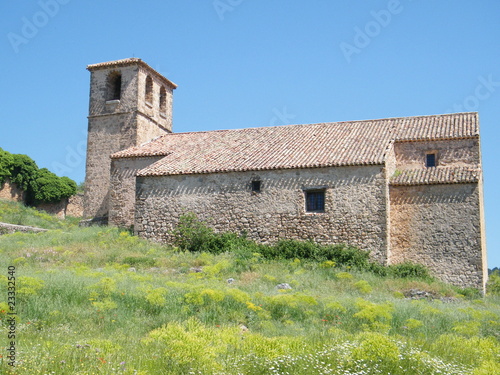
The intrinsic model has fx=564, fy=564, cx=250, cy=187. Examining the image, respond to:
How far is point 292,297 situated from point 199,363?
17.5 ft

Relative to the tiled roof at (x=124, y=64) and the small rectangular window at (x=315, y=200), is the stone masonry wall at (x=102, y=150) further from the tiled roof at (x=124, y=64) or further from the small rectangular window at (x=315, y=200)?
the small rectangular window at (x=315, y=200)

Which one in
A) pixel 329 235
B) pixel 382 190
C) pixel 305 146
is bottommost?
pixel 329 235

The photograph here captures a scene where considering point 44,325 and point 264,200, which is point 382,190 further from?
point 44,325

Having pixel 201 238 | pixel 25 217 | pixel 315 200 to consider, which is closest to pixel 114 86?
pixel 25 217

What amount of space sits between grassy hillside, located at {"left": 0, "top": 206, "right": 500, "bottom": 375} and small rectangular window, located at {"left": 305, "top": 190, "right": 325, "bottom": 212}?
8.05ft

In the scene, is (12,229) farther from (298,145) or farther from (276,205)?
(298,145)

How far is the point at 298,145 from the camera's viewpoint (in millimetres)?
24391

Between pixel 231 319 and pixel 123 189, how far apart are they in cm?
1657

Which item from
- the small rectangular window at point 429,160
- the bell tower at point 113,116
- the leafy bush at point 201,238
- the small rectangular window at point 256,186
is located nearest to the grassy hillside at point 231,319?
the leafy bush at point 201,238

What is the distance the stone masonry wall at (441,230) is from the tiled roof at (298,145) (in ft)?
7.31

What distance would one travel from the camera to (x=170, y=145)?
90.7 feet

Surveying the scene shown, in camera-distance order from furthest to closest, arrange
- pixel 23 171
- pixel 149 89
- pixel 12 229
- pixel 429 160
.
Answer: pixel 23 171
pixel 149 89
pixel 12 229
pixel 429 160

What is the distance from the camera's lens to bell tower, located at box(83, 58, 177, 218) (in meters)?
29.5

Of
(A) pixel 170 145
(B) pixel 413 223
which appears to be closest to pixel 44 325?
(B) pixel 413 223
